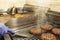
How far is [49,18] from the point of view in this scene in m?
1.33

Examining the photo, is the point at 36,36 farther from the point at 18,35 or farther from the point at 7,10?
the point at 7,10

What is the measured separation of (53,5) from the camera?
1419mm

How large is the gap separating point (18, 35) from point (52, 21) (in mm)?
471

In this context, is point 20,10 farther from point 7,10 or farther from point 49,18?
point 49,18

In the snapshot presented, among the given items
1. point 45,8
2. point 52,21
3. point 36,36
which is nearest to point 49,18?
point 52,21

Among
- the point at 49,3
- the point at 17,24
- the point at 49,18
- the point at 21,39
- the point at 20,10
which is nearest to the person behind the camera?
the point at 21,39

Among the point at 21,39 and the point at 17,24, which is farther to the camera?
the point at 17,24

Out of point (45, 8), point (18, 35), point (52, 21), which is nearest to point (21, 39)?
point (18, 35)

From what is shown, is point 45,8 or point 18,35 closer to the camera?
point 18,35

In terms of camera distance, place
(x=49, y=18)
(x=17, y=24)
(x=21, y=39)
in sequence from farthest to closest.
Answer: (x=49, y=18), (x=17, y=24), (x=21, y=39)

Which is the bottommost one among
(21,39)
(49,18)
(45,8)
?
(21,39)

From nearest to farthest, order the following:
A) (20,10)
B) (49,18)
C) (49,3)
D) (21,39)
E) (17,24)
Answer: (21,39), (17,24), (49,18), (49,3), (20,10)

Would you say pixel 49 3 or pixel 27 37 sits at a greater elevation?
pixel 49 3

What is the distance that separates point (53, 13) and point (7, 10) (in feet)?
2.06
